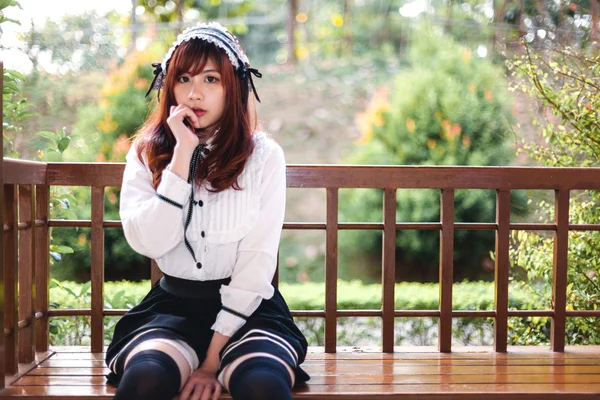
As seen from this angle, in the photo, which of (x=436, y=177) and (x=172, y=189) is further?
(x=436, y=177)

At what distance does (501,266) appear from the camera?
→ 92.0 inches

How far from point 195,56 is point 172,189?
1.32ft

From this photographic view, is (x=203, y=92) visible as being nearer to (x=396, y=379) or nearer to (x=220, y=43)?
(x=220, y=43)

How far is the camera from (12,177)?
6.42 ft

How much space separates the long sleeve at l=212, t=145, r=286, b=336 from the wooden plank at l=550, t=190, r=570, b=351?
1057mm

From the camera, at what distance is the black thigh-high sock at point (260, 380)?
1549 mm

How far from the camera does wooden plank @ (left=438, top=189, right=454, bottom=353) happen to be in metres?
2.33

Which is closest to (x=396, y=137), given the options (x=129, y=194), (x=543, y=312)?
(x=543, y=312)

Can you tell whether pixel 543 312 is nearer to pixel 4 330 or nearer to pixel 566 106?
pixel 566 106

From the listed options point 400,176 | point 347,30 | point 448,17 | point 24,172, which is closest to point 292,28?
point 347,30

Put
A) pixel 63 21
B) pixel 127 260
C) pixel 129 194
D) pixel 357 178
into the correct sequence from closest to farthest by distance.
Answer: pixel 129 194, pixel 357 178, pixel 127 260, pixel 63 21

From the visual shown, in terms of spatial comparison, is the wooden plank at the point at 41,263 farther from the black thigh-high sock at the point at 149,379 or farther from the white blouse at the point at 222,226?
the black thigh-high sock at the point at 149,379

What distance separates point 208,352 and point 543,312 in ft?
4.25

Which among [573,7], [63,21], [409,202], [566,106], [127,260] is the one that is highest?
[63,21]
